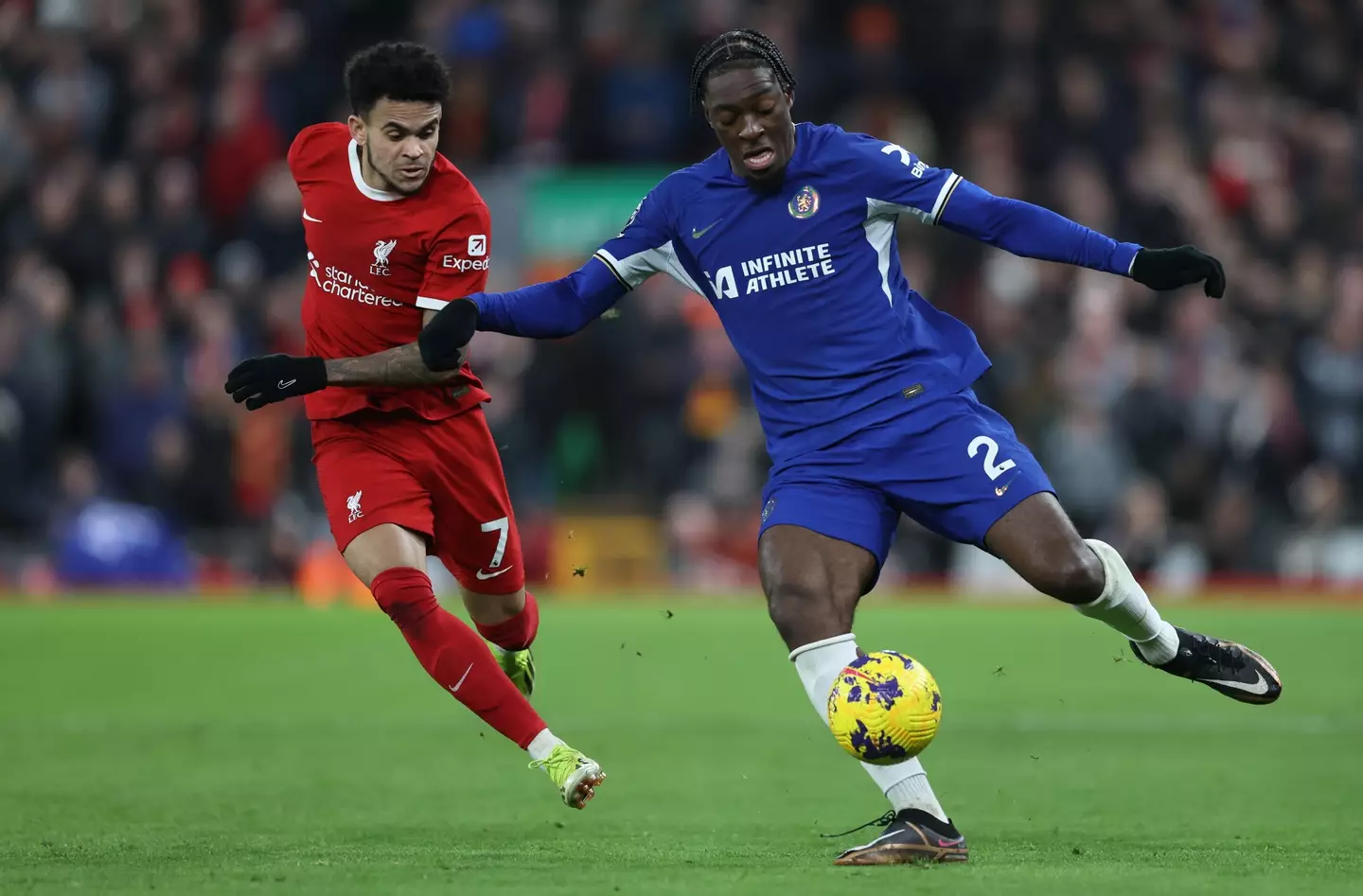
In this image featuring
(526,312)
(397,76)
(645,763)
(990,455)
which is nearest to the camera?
(990,455)

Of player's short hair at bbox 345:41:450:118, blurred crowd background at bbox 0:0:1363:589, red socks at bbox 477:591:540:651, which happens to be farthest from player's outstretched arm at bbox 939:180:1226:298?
blurred crowd background at bbox 0:0:1363:589

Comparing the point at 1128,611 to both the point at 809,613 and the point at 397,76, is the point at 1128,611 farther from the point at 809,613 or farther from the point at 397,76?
the point at 397,76

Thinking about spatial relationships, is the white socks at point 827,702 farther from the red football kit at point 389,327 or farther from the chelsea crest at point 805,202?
the red football kit at point 389,327

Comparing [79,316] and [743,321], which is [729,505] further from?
[743,321]

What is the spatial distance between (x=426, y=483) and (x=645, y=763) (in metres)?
2.40

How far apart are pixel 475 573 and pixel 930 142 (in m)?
11.8

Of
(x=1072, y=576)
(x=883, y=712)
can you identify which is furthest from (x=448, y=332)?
(x=1072, y=576)

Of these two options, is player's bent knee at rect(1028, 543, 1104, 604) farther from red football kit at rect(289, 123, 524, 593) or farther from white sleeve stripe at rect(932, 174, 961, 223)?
red football kit at rect(289, 123, 524, 593)

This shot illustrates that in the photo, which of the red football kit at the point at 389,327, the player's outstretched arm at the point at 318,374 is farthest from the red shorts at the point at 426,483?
the player's outstretched arm at the point at 318,374

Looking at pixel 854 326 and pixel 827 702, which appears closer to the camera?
pixel 827 702

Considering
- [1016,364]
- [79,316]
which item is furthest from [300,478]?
[1016,364]

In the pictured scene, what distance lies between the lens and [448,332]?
705cm

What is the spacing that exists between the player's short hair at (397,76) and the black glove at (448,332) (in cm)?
85

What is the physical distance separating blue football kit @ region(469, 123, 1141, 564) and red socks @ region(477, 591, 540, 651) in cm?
183
